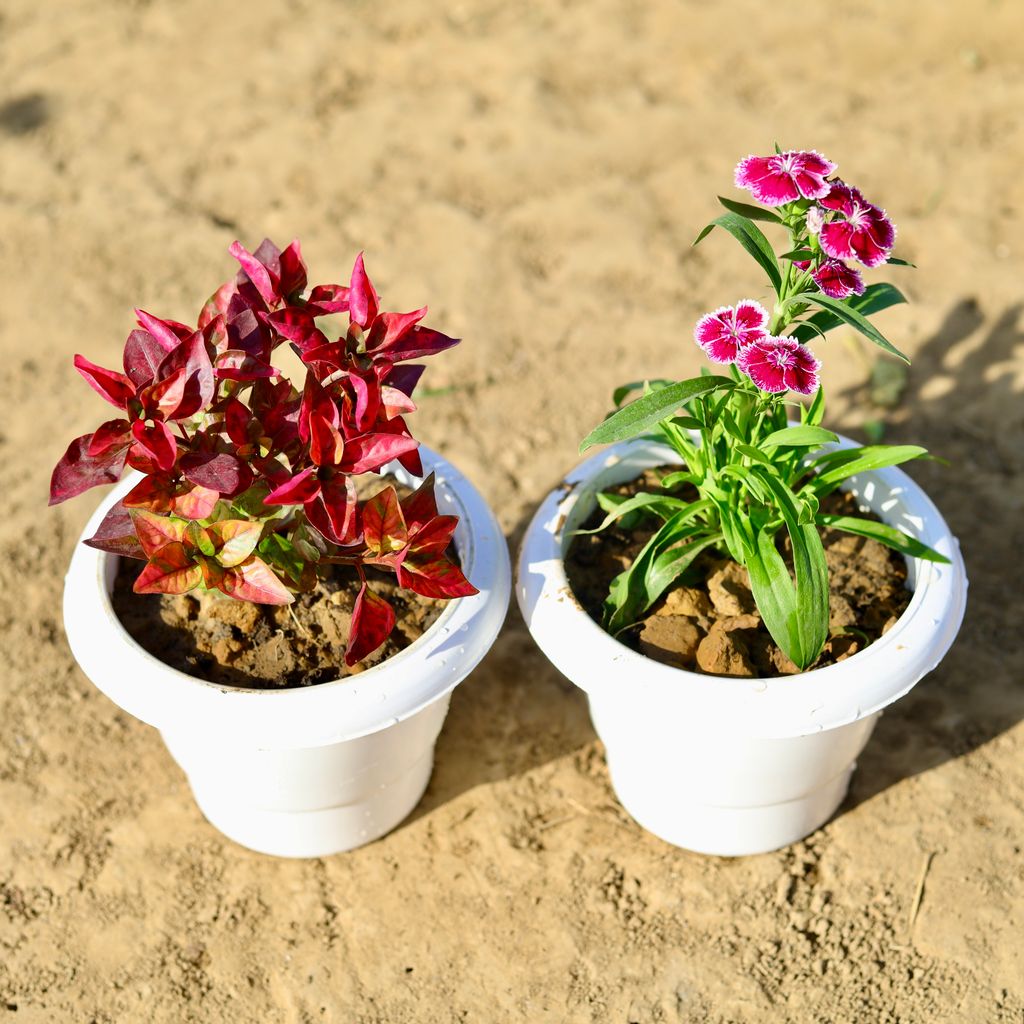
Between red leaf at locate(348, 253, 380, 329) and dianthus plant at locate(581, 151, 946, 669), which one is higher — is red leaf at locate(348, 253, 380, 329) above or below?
above

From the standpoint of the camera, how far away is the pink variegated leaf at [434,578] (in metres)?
2.02

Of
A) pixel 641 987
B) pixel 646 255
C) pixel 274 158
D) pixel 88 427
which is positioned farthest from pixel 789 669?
pixel 274 158

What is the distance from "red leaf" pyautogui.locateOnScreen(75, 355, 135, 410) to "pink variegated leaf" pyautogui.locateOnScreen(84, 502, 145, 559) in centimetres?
19

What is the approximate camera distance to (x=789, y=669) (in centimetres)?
220

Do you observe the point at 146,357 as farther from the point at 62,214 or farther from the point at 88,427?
the point at 62,214

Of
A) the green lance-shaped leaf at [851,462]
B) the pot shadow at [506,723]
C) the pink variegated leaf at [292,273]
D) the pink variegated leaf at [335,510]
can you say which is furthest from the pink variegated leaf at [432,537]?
the pot shadow at [506,723]

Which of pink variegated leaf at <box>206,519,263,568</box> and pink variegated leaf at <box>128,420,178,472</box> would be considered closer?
pink variegated leaf at <box>128,420,178,472</box>

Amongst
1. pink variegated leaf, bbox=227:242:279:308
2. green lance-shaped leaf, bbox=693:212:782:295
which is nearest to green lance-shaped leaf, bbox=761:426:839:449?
green lance-shaped leaf, bbox=693:212:782:295

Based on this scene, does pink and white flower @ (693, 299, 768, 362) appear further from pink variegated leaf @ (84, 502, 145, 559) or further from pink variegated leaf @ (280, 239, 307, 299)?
pink variegated leaf @ (84, 502, 145, 559)

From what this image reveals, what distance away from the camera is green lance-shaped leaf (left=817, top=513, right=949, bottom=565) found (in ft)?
7.24

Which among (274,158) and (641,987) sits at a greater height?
(274,158)

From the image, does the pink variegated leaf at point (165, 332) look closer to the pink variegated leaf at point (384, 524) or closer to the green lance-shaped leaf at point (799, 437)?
the pink variegated leaf at point (384, 524)

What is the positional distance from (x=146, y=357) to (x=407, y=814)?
1118 mm

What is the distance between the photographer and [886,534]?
2.23 meters
